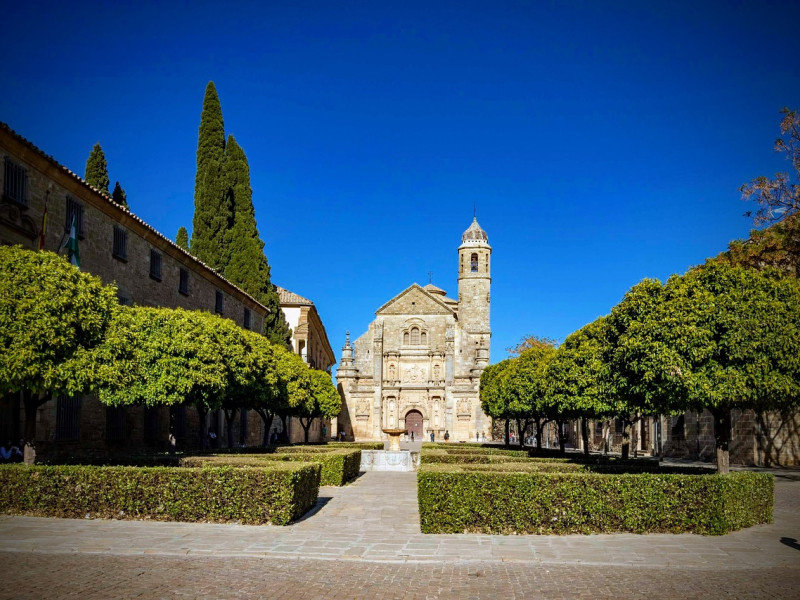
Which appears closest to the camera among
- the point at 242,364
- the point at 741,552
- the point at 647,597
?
the point at 647,597

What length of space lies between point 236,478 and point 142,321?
8836 millimetres

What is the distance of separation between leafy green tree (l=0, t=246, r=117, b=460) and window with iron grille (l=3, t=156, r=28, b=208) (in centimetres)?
443

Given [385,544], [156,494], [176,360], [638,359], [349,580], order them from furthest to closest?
[176,360], [638,359], [156,494], [385,544], [349,580]

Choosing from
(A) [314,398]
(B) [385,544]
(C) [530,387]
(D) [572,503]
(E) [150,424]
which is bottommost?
(B) [385,544]

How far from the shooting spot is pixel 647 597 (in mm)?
7828

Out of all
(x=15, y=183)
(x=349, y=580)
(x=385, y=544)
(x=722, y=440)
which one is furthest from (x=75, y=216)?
(x=722, y=440)

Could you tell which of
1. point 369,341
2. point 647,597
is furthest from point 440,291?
point 647,597

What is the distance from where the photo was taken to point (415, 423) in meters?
69.0

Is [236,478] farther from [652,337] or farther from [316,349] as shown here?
[316,349]

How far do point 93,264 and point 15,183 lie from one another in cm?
476

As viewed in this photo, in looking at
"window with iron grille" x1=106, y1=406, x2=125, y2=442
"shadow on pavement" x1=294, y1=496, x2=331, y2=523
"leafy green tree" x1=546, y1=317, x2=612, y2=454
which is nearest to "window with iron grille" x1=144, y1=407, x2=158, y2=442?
"window with iron grille" x1=106, y1=406, x2=125, y2=442

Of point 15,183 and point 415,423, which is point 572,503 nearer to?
point 15,183

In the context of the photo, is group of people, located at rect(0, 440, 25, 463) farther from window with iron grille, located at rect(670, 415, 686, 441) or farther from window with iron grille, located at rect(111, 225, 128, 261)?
window with iron grille, located at rect(670, 415, 686, 441)

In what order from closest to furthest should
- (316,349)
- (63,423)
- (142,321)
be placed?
(142,321)
(63,423)
(316,349)
